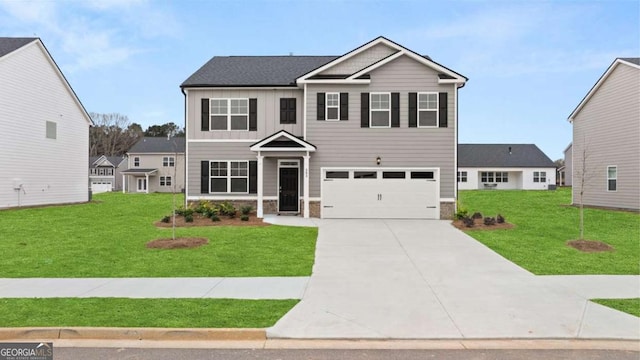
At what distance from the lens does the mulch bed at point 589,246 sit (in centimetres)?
1155

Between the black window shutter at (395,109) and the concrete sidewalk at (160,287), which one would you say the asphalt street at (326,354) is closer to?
the concrete sidewalk at (160,287)

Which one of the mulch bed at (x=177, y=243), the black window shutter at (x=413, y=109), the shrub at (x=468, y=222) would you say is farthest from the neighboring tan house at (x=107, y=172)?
the shrub at (x=468, y=222)

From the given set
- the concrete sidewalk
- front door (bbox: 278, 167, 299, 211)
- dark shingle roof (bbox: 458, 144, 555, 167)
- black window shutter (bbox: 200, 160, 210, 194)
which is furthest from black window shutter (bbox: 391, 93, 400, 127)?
dark shingle roof (bbox: 458, 144, 555, 167)

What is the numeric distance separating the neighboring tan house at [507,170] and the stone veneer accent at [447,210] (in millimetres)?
33030

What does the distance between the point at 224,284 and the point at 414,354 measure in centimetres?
423

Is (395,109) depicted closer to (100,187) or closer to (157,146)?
(157,146)

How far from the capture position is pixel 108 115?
8275 cm

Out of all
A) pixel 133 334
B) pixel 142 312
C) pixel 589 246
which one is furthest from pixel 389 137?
pixel 133 334

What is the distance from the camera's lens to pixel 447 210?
18750 millimetres

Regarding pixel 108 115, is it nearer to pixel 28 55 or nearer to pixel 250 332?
pixel 28 55

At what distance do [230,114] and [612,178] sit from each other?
19650mm

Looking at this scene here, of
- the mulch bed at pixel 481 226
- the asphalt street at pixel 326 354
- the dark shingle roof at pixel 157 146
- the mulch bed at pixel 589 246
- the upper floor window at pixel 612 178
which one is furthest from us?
the dark shingle roof at pixel 157 146

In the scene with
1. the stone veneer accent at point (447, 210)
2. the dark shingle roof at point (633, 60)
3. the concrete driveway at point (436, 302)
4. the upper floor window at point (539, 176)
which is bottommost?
the concrete driveway at point (436, 302)

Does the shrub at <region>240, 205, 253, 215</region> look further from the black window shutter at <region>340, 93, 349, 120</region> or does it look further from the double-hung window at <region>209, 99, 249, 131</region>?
the black window shutter at <region>340, 93, 349, 120</region>
